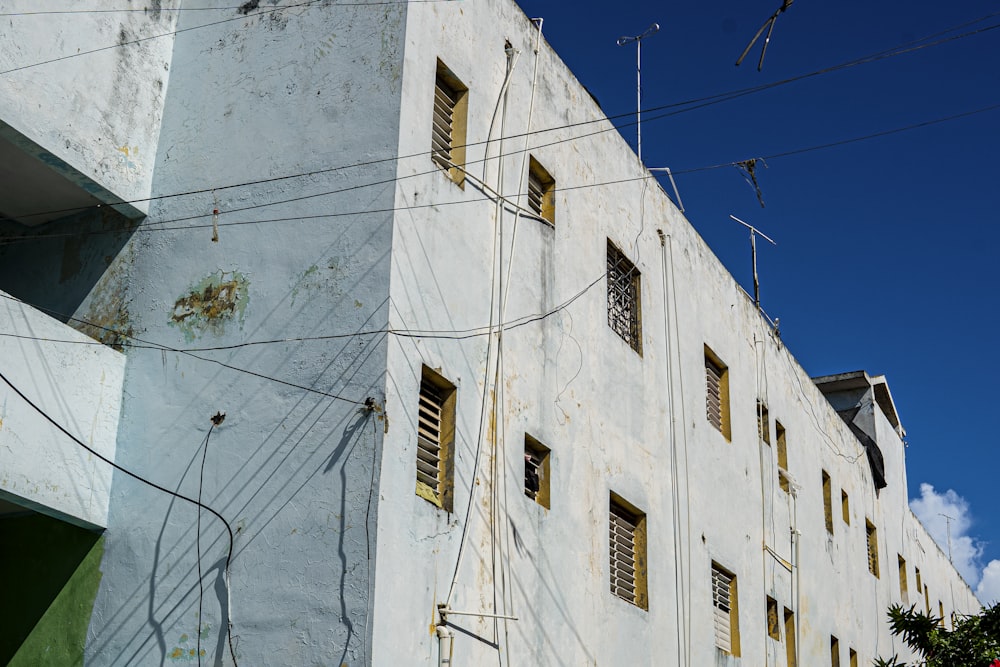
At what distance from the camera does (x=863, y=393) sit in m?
30.4

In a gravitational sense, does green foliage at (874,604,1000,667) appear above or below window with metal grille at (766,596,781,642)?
below

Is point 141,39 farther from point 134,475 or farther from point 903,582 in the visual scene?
point 903,582

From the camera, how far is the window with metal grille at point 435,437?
1163cm

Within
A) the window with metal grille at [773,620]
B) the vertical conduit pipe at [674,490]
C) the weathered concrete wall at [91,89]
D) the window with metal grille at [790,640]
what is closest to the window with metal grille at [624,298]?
the vertical conduit pipe at [674,490]

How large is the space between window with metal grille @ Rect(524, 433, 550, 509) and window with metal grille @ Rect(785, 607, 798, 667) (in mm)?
8613

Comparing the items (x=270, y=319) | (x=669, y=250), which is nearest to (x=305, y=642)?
(x=270, y=319)

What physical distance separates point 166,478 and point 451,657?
3210 millimetres

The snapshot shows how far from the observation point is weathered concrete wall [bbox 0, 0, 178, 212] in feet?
39.7

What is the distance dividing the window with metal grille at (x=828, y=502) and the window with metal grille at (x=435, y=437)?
46.4 feet

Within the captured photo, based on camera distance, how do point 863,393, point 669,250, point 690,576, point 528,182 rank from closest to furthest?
point 528,182 → point 690,576 → point 669,250 → point 863,393

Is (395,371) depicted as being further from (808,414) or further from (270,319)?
(808,414)

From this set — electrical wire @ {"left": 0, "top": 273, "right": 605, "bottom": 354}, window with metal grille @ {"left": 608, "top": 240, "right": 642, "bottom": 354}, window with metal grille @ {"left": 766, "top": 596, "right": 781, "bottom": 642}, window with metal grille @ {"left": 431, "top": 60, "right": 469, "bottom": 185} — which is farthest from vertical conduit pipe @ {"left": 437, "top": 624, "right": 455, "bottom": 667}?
window with metal grille @ {"left": 766, "top": 596, "right": 781, "bottom": 642}

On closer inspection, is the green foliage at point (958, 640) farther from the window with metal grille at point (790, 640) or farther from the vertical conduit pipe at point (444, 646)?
the vertical conduit pipe at point (444, 646)

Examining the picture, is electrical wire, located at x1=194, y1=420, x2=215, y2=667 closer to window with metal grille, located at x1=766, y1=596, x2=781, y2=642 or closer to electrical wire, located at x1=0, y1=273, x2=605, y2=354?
electrical wire, located at x1=0, y1=273, x2=605, y2=354
